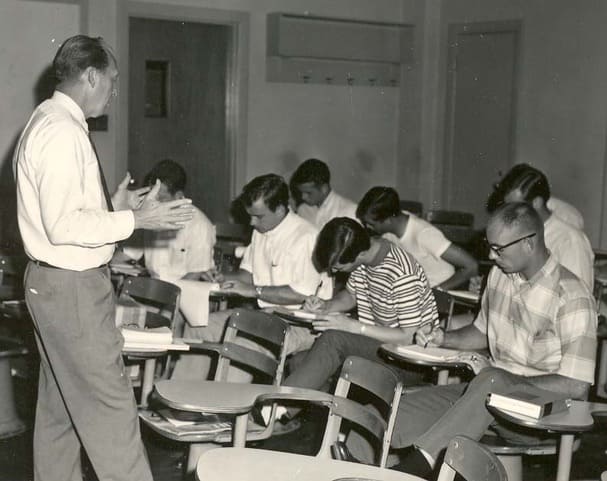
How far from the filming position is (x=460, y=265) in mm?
5598

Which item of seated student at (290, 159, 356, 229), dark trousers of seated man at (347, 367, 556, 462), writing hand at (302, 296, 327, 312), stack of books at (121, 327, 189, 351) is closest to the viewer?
dark trousers of seated man at (347, 367, 556, 462)

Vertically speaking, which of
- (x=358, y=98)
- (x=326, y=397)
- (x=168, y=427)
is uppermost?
(x=358, y=98)

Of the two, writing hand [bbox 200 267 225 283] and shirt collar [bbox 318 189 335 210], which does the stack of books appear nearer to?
writing hand [bbox 200 267 225 283]

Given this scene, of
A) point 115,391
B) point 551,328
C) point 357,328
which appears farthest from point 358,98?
point 115,391

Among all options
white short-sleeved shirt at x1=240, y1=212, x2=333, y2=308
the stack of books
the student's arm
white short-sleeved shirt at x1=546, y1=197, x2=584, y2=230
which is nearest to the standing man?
the stack of books

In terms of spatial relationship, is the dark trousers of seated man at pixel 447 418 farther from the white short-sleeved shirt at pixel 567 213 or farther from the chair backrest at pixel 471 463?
the white short-sleeved shirt at pixel 567 213

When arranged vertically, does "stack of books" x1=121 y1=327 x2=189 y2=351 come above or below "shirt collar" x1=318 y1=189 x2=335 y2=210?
below

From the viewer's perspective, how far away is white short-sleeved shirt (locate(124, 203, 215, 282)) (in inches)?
228

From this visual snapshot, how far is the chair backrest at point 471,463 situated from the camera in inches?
85.8

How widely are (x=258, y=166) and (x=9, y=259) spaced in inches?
107

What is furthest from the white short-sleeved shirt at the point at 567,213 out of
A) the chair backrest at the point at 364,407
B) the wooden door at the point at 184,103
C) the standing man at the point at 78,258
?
the standing man at the point at 78,258

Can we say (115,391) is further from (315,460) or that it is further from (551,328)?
(551,328)

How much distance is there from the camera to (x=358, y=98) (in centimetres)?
844

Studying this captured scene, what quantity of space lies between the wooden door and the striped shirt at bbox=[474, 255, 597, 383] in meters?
4.15
